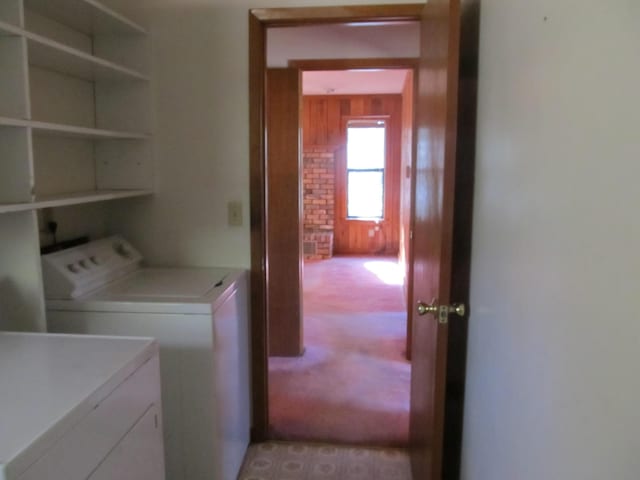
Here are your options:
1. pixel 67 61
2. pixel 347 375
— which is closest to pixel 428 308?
pixel 67 61

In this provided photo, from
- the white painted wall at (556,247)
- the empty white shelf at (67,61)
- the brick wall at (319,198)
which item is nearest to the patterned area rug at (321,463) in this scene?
the white painted wall at (556,247)

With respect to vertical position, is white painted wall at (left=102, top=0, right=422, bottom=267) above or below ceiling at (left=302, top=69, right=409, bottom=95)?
below

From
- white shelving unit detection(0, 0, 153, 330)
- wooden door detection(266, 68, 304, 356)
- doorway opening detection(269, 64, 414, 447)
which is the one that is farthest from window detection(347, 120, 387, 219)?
white shelving unit detection(0, 0, 153, 330)

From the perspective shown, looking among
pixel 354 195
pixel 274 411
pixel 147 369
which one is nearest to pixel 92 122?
pixel 147 369

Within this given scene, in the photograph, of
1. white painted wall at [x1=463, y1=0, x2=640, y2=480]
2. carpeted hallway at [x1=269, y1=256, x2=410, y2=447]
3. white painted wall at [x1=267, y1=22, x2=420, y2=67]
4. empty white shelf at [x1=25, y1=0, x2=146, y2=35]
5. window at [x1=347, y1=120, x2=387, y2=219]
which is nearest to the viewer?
white painted wall at [x1=463, y1=0, x2=640, y2=480]

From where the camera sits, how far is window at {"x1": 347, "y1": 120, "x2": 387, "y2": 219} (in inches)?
294

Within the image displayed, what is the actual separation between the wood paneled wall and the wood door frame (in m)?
5.13

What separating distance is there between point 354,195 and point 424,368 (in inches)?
234

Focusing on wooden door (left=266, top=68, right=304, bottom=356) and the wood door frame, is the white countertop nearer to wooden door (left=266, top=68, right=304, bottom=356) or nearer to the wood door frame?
the wood door frame

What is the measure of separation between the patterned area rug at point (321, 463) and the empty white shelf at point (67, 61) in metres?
1.81

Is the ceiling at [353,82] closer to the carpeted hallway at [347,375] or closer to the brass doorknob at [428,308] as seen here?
the carpeted hallway at [347,375]

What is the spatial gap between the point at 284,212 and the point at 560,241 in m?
2.65

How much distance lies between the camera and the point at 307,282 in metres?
6.01

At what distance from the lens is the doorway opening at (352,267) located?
9.36 feet
